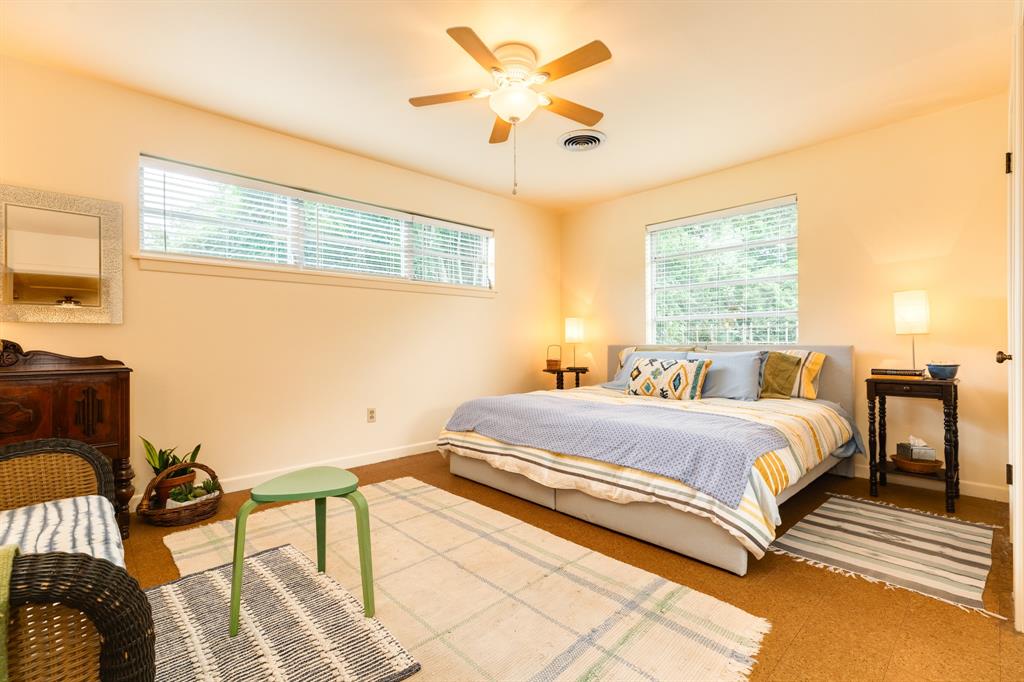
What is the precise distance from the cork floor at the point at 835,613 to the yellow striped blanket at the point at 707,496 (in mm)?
212

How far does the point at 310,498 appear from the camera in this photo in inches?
64.5

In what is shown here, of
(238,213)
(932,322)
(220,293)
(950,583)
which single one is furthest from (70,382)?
(932,322)

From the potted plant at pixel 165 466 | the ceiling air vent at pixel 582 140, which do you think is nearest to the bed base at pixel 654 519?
the potted plant at pixel 165 466

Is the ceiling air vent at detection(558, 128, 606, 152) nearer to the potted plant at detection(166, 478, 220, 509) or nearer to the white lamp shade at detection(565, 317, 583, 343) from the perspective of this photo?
the white lamp shade at detection(565, 317, 583, 343)

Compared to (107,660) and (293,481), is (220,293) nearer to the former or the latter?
(293,481)

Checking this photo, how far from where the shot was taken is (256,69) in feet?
8.87

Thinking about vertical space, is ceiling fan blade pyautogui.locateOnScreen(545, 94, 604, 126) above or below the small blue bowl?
above

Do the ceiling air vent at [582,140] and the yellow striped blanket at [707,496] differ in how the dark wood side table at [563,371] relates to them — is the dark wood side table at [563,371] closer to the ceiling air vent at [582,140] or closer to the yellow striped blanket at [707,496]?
the yellow striped blanket at [707,496]

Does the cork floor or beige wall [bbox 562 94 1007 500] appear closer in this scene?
the cork floor

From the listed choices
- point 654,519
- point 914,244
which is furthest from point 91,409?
point 914,244

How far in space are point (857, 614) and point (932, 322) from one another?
2.53 metres

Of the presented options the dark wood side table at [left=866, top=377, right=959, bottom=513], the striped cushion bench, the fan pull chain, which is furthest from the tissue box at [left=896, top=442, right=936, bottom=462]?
the striped cushion bench

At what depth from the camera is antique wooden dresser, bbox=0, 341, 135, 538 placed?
234 cm

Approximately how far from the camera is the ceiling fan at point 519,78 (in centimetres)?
211
